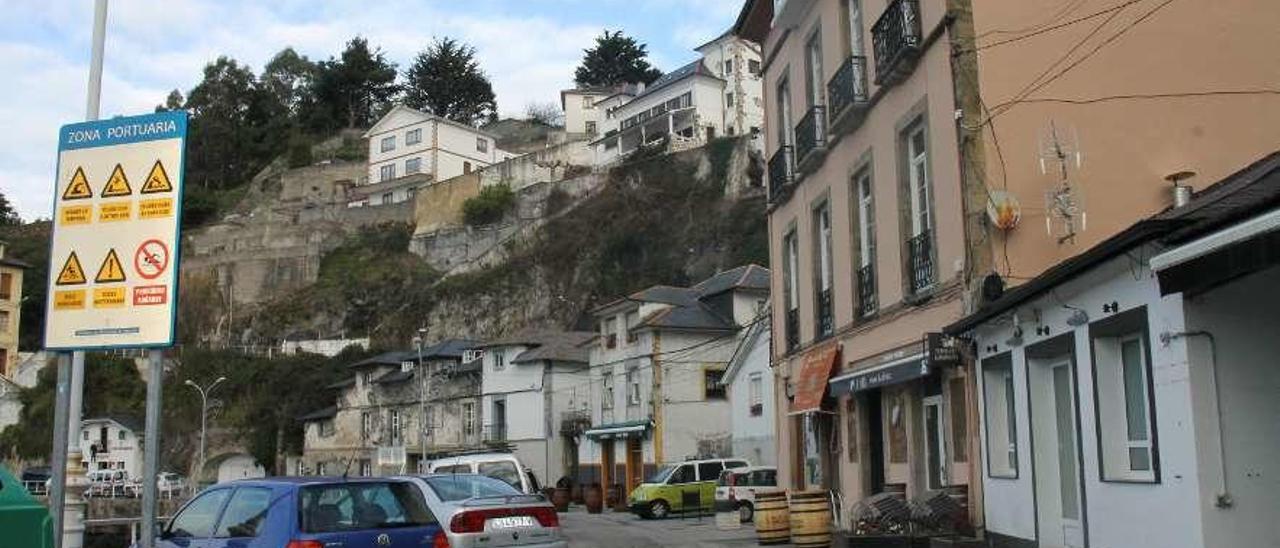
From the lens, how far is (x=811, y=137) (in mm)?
21141

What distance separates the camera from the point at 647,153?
83.1m

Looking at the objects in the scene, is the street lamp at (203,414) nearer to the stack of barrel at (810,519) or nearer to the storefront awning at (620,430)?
the storefront awning at (620,430)

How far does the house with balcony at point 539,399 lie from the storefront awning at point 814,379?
32.8 meters

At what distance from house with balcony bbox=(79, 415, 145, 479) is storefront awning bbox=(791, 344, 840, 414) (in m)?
66.1

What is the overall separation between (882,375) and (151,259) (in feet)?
35.5

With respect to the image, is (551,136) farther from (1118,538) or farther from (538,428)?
(1118,538)

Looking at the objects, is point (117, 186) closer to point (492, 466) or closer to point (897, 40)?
point (897, 40)

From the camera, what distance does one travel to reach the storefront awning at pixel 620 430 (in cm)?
4634

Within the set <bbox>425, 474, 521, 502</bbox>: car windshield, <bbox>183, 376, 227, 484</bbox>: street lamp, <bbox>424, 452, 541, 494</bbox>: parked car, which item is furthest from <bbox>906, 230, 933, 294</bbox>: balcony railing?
<bbox>183, 376, 227, 484</bbox>: street lamp

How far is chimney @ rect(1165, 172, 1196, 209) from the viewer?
13.6m

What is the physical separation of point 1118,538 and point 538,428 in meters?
45.3

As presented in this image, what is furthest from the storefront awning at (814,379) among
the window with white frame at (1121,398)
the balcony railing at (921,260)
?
the window with white frame at (1121,398)

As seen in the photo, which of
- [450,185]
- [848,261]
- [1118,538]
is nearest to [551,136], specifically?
[450,185]

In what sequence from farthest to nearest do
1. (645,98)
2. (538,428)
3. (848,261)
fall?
(645,98) → (538,428) → (848,261)
